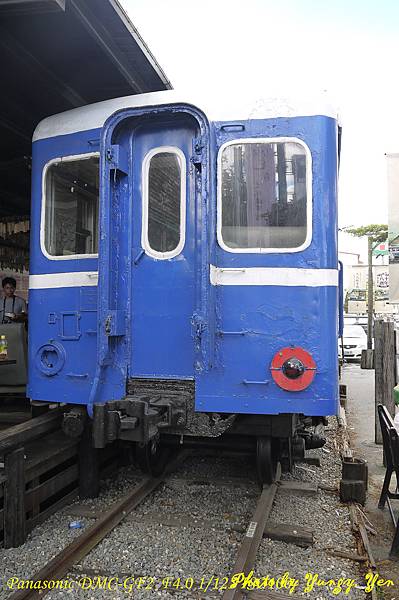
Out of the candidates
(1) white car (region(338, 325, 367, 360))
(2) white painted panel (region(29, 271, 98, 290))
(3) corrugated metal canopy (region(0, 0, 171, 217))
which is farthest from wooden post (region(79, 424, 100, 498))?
(1) white car (region(338, 325, 367, 360))

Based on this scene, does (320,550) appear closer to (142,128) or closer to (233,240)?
(233,240)

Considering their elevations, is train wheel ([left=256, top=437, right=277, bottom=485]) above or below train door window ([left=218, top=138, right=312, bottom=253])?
below

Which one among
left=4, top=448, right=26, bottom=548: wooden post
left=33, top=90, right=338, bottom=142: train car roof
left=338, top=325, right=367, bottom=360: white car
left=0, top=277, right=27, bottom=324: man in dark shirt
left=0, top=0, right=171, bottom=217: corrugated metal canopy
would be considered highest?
left=0, top=0, right=171, bottom=217: corrugated metal canopy

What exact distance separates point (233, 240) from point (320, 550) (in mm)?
2459

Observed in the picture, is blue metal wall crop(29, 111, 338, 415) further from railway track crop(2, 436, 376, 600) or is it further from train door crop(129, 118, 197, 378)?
railway track crop(2, 436, 376, 600)

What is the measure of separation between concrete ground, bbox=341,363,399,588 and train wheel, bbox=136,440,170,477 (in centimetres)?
204

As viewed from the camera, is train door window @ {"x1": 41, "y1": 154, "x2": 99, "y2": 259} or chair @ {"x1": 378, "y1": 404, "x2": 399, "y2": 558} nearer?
chair @ {"x1": 378, "y1": 404, "x2": 399, "y2": 558}

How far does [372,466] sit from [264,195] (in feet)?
12.9

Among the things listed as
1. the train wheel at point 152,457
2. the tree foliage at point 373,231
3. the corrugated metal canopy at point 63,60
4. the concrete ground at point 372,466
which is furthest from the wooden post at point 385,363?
the tree foliage at point 373,231

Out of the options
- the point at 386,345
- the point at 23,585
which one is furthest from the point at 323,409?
the point at 386,345

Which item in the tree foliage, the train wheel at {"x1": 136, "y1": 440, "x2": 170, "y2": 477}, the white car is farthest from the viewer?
the tree foliage

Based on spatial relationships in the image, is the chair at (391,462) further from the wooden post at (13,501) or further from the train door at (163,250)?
the wooden post at (13,501)

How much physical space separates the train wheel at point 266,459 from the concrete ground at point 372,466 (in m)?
0.95

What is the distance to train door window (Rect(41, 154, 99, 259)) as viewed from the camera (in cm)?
470
